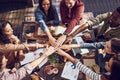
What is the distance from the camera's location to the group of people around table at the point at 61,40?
164 inches

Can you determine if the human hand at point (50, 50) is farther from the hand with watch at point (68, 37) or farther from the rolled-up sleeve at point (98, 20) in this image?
the rolled-up sleeve at point (98, 20)

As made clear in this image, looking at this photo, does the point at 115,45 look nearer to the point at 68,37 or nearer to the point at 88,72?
the point at 88,72

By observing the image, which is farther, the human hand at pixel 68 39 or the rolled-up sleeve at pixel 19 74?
the human hand at pixel 68 39

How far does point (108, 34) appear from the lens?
4641 millimetres

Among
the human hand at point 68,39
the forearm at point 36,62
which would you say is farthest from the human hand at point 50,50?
the human hand at point 68,39

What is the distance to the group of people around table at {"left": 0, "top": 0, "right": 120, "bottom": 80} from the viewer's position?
13.6 ft

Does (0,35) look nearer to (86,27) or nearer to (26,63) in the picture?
(26,63)

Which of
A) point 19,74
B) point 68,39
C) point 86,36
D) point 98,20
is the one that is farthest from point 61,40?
point 19,74

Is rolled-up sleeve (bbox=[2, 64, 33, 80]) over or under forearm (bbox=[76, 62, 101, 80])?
over

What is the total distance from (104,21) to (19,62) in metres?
1.51

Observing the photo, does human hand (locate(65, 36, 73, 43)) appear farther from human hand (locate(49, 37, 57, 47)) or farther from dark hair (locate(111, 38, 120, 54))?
dark hair (locate(111, 38, 120, 54))

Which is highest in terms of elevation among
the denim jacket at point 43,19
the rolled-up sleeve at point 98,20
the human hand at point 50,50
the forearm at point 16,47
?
the denim jacket at point 43,19

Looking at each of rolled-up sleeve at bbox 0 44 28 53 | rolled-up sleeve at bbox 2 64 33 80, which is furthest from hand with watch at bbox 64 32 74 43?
rolled-up sleeve at bbox 2 64 33 80

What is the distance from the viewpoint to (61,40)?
15.2 feet
